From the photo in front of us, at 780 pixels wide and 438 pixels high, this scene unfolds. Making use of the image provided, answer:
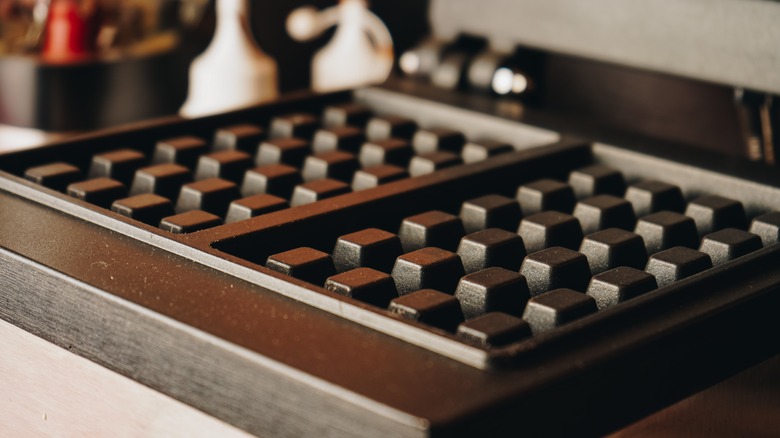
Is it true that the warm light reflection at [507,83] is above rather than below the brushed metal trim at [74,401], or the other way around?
above

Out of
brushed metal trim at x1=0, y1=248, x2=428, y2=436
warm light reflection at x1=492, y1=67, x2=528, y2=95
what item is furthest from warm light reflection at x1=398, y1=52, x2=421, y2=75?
brushed metal trim at x1=0, y1=248, x2=428, y2=436

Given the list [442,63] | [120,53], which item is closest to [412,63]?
[442,63]

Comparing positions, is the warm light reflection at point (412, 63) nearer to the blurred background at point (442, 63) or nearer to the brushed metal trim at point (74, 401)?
the blurred background at point (442, 63)

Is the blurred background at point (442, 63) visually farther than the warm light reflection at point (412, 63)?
No

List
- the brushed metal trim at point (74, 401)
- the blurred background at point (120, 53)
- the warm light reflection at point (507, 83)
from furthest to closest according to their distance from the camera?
the blurred background at point (120, 53) < the warm light reflection at point (507, 83) < the brushed metal trim at point (74, 401)

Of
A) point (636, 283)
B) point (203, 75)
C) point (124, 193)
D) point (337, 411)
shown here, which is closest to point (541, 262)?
point (636, 283)

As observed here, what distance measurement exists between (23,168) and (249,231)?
1.16 ft

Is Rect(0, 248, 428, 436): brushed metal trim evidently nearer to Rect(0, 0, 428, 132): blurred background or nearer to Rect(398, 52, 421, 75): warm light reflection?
Rect(398, 52, 421, 75): warm light reflection

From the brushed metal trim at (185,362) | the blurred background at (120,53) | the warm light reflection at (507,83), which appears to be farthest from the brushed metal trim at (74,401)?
the blurred background at (120,53)

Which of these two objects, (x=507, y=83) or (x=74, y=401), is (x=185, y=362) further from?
(x=507, y=83)

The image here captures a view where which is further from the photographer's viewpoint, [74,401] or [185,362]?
[74,401]

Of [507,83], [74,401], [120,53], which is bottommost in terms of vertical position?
[74,401]

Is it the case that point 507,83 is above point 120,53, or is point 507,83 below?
above

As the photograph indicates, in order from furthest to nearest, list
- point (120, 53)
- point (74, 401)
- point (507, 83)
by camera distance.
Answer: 1. point (120, 53)
2. point (507, 83)
3. point (74, 401)
